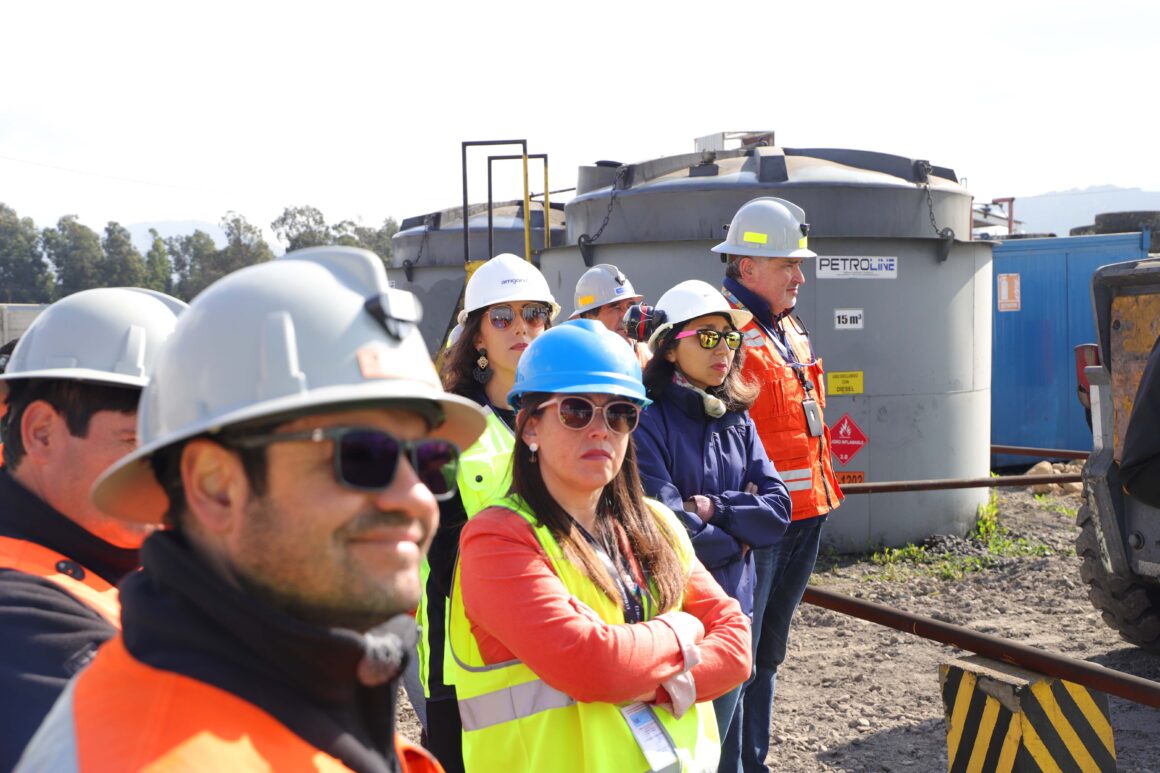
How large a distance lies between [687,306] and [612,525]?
Result: 4.47ft

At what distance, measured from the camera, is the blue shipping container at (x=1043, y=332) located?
12891mm

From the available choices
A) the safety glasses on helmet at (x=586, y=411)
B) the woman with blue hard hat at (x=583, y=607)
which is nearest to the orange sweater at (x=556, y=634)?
the woman with blue hard hat at (x=583, y=607)

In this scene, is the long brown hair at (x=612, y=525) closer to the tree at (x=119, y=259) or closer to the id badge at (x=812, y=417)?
the id badge at (x=812, y=417)

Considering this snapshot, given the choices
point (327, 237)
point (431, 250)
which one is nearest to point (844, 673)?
point (431, 250)

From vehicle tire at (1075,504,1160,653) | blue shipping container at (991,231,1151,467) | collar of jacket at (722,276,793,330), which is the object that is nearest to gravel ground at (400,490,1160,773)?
vehicle tire at (1075,504,1160,653)

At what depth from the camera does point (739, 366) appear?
13.5 feet

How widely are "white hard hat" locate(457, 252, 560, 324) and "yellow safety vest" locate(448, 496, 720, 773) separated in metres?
1.36

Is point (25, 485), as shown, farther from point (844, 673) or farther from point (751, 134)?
point (751, 134)

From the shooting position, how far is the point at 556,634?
230cm

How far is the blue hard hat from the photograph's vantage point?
8.79ft

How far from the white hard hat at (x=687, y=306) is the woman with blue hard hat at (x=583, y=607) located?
1.10m

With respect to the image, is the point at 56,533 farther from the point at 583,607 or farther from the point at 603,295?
the point at 603,295

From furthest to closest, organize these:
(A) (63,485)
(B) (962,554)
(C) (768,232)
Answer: (B) (962,554)
(C) (768,232)
(A) (63,485)

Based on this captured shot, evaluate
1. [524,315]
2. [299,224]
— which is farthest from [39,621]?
[299,224]
